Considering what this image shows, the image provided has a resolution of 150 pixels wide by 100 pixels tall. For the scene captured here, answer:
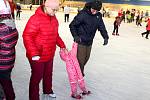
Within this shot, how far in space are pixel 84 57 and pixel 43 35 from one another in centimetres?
120

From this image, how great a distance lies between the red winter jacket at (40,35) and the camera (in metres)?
3.69

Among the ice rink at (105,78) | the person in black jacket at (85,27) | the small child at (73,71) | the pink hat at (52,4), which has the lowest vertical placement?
the ice rink at (105,78)

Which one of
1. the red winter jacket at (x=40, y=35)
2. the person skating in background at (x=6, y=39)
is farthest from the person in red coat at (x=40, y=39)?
the person skating in background at (x=6, y=39)

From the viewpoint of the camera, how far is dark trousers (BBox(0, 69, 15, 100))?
3.54m

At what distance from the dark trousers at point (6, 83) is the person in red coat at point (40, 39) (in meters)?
0.32

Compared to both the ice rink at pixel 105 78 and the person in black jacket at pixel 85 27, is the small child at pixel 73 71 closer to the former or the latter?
the ice rink at pixel 105 78

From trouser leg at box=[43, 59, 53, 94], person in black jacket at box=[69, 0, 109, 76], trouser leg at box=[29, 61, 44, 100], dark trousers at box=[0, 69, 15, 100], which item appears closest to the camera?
dark trousers at box=[0, 69, 15, 100]

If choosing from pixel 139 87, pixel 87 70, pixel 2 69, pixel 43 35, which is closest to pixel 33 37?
pixel 43 35

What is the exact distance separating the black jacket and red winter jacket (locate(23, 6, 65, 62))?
82 cm

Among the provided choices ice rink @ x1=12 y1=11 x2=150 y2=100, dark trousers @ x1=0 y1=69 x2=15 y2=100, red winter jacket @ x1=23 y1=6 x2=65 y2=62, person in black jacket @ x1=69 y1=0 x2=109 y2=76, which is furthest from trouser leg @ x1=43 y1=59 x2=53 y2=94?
person in black jacket @ x1=69 y1=0 x2=109 y2=76

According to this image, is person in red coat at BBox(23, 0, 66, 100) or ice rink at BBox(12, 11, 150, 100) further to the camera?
ice rink at BBox(12, 11, 150, 100)

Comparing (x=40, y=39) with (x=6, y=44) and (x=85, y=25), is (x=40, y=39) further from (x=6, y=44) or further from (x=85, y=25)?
(x=85, y=25)

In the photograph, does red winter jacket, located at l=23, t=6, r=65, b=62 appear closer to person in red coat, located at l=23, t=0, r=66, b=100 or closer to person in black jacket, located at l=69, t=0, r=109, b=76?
person in red coat, located at l=23, t=0, r=66, b=100

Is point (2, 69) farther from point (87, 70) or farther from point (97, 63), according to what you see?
point (97, 63)
